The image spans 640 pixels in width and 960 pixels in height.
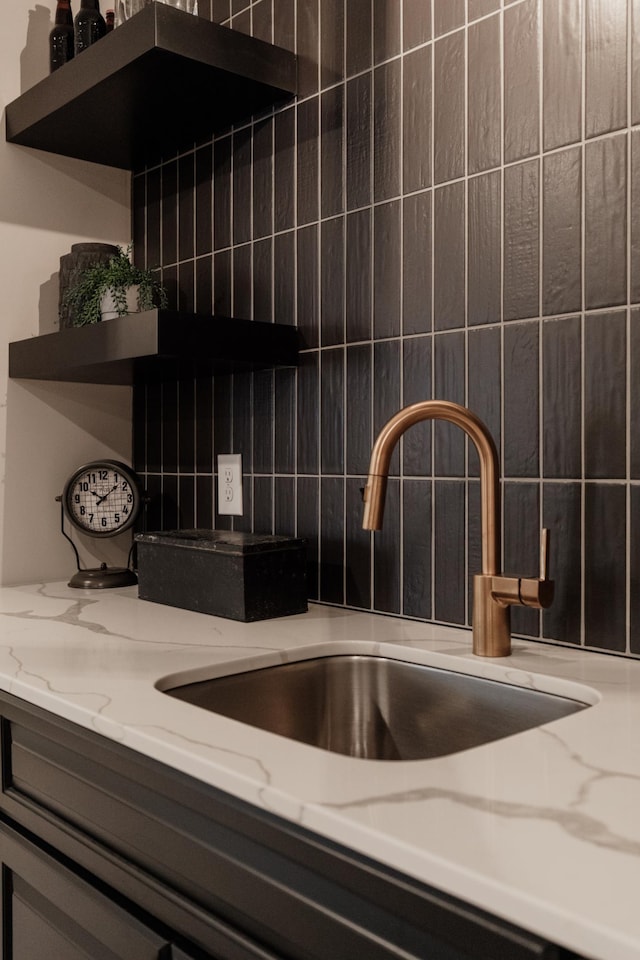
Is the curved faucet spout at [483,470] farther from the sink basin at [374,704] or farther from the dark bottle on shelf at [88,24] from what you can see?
the dark bottle on shelf at [88,24]

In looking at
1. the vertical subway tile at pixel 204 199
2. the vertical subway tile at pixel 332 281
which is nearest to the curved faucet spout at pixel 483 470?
the vertical subway tile at pixel 332 281

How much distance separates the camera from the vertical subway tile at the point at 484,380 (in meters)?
1.24

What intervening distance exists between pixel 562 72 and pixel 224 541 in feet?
2.79

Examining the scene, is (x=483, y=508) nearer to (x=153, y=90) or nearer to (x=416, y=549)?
(x=416, y=549)

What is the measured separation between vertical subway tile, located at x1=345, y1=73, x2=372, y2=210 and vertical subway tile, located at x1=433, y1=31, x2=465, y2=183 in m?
0.15

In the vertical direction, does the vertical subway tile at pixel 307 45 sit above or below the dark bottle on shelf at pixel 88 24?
below

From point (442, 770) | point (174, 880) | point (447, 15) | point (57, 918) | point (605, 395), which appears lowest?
point (57, 918)

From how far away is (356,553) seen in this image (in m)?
1.48

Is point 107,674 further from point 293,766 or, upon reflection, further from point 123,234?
point 123,234

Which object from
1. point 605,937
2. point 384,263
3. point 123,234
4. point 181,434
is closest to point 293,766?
point 605,937

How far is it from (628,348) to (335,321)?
0.57 m

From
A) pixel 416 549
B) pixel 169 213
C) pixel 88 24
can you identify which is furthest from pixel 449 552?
pixel 88 24

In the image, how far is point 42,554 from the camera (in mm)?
1921

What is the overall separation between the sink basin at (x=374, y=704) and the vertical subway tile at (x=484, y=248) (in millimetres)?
512
